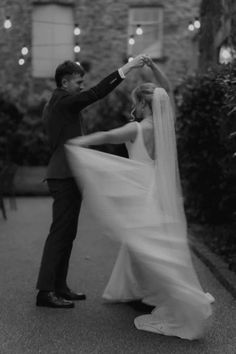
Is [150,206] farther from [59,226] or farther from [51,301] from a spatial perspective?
[51,301]

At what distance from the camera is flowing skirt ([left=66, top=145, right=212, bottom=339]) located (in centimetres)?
446

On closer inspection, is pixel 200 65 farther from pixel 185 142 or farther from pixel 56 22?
pixel 56 22

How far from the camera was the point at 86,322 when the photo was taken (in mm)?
5000

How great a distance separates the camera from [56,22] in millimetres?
21438

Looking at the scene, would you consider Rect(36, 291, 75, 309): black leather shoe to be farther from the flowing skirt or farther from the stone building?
the stone building

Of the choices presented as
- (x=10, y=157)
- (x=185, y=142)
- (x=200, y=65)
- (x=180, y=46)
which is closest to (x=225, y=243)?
(x=185, y=142)

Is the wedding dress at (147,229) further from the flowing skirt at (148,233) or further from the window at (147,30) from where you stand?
the window at (147,30)

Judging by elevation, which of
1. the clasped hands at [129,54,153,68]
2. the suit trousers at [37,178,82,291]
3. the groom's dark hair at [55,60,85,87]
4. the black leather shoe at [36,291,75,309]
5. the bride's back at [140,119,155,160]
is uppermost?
the clasped hands at [129,54,153,68]

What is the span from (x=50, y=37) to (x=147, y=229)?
18.0 m

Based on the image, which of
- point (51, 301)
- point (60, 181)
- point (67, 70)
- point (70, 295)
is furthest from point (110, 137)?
point (70, 295)

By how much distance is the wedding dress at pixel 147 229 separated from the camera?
4.47 meters

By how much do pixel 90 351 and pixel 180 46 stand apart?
1839 centimetres

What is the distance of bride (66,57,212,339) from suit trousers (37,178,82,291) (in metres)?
0.57

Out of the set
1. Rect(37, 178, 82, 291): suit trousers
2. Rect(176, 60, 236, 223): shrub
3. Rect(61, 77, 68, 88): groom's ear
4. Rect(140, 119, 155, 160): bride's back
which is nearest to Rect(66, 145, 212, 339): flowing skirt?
Rect(140, 119, 155, 160): bride's back
